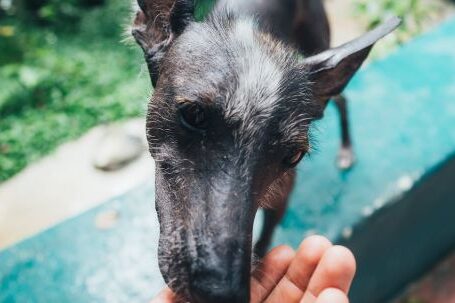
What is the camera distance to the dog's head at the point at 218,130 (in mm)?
1484

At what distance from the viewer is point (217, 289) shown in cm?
139

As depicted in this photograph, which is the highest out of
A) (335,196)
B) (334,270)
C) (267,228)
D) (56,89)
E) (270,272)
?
(334,270)

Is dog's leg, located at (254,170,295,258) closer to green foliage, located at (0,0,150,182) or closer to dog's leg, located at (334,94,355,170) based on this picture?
dog's leg, located at (334,94,355,170)

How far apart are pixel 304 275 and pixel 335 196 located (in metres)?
1.20

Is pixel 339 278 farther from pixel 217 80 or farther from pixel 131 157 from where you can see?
pixel 131 157

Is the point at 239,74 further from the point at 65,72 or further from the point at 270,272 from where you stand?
the point at 65,72

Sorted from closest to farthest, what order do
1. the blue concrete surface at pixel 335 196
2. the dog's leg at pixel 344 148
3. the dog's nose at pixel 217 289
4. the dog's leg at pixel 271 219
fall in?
1. the dog's nose at pixel 217 289
2. the dog's leg at pixel 271 219
3. the blue concrete surface at pixel 335 196
4. the dog's leg at pixel 344 148

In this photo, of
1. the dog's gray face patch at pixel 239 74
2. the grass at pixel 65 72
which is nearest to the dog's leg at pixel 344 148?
the dog's gray face patch at pixel 239 74

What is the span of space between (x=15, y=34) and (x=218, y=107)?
4.78m

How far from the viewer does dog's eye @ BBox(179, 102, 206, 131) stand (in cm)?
165

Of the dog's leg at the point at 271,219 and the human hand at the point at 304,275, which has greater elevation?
the human hand at the point at 304,275

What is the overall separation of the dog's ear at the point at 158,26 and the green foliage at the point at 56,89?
8.74 ft

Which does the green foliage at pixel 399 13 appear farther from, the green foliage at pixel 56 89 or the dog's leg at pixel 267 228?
the dog's leg at pixel 267 228

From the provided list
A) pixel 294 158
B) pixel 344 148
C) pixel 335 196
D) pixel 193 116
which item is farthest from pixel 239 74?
pixel 344 148
